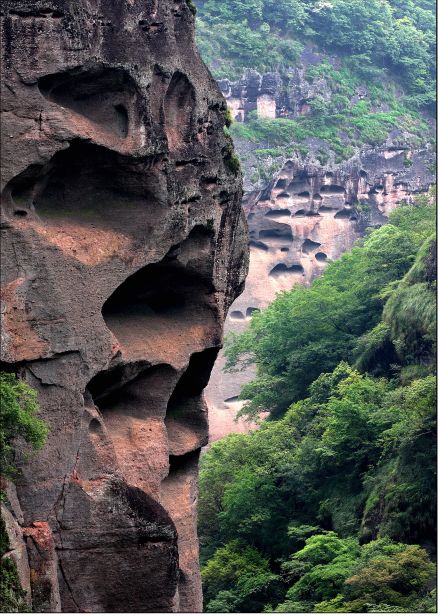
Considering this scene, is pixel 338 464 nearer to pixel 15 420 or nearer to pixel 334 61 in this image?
pixel 15 420

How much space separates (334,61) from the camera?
9119 cm

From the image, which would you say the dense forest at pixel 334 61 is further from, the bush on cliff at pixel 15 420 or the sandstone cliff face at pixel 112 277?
the bush on cliff at pixel 15 420

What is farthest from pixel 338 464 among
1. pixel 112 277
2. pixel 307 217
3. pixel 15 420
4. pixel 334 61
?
pixel 334 61

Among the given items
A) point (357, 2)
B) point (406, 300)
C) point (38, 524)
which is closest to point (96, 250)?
point (38, 524)

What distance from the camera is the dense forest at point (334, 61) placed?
8275 centimetres

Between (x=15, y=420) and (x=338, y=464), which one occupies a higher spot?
(x=15, y=420)

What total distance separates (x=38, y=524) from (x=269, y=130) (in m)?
61.4

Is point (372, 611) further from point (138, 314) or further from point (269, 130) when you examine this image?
point (269, 130)

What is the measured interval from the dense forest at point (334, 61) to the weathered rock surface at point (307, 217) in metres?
1.21

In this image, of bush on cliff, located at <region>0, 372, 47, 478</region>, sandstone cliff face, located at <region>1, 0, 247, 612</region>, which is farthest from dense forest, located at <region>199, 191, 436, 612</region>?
bush on cliff, located at <region>0, 372, 47, 478</region>

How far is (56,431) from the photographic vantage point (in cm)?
2208

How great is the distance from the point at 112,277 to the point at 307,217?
55477 millimetres

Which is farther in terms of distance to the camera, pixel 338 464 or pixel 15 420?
pixel 338 464

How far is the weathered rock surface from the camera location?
76312 millimetres
